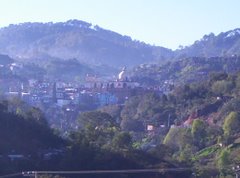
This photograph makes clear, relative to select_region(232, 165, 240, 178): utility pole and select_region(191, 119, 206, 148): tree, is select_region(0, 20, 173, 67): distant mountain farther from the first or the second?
select_region(232, 165, 240, 178): utility pole

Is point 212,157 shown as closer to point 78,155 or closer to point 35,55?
point 78,155

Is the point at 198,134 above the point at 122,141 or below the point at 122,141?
below

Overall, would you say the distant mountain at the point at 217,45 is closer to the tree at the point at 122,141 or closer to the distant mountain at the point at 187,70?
the distant mountain at the point at 187,70

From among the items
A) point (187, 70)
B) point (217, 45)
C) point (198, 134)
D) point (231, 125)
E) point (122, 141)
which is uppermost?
point (217, 45)

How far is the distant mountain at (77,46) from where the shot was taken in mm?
98562

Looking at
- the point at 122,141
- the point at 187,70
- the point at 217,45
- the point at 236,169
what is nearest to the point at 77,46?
the point at 217,45

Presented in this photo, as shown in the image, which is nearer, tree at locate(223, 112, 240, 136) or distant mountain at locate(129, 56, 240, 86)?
tree at locate(223, 112, 240, 136)

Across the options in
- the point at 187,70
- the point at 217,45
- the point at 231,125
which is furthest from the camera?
the point at 217,45

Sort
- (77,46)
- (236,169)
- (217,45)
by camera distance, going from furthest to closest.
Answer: (77,46) → (217,45) → (236,169)

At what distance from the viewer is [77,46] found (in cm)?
10000

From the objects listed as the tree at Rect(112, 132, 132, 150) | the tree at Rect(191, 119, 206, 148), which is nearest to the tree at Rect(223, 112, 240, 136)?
the tree at Rect(191, 119, 206, 148)

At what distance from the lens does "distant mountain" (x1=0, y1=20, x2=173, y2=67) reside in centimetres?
9856

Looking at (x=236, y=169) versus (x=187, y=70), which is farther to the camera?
(x=187, y=70)

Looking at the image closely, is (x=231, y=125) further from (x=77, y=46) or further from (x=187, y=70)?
(x=77, y=46)
